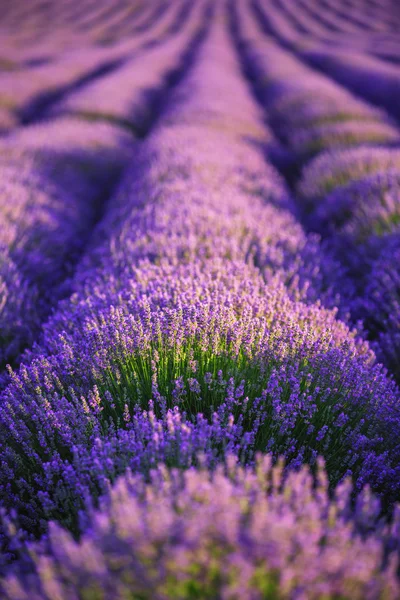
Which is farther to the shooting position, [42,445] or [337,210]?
[337,210]

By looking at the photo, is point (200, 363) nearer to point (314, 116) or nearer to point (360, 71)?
point (314, 116)

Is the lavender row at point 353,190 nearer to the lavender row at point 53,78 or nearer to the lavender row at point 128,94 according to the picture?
the lavender row at point 128,94

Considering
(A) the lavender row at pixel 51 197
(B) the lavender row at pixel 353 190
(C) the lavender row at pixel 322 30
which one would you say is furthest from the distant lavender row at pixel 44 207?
(C) the lavender row at pixel 322 30

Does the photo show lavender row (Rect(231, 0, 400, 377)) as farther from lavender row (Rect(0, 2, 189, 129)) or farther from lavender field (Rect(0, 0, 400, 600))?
lavender row (Rect(0, 2, 189, 129))

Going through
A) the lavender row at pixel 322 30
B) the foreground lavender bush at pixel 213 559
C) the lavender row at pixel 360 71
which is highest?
the lavender row at pixel 322 30

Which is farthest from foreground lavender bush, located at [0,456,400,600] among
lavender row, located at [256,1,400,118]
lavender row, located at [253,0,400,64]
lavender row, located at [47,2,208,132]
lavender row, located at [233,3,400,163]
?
lavender row, located at [253,0,400,64]

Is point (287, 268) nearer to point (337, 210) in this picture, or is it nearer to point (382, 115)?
point (337, 210)

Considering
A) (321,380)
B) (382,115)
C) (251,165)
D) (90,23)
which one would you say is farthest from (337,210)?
(90,23)

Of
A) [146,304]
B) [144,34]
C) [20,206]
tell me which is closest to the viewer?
[146,304]
